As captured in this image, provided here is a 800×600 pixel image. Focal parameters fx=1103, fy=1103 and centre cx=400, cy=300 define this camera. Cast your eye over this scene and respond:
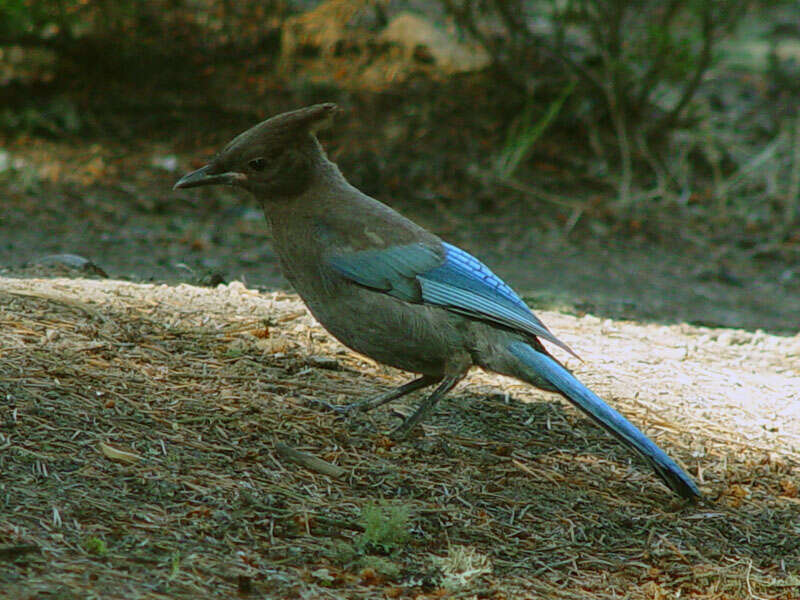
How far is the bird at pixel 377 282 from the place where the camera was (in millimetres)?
4078

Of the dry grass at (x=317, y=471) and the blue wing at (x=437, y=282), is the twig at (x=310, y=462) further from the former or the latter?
the blue wing at (x=437, y=282)

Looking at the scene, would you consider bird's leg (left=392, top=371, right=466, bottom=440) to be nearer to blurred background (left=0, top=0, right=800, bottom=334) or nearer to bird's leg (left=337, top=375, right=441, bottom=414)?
bird's leg (left=337, top=375, right=441, bottom=414)

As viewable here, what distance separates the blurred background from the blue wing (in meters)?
4.20

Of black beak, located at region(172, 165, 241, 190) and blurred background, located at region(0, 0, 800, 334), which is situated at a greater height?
black beak, located at region(172, 165, 241, 190)

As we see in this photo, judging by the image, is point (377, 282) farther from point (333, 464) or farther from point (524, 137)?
point (524, 137)

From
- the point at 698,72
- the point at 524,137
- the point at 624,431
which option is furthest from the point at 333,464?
the point at 698,72

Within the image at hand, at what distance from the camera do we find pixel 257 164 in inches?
166

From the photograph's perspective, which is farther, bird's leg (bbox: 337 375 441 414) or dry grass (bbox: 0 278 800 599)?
bird's leg (bbox: 337 375 441 414)

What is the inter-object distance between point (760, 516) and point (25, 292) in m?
3.08

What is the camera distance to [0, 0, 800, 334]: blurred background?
889cm

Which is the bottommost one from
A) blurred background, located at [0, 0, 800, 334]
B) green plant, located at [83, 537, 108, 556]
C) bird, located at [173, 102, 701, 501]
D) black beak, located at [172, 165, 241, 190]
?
blurred background, located at [0, 0, 800, 334]

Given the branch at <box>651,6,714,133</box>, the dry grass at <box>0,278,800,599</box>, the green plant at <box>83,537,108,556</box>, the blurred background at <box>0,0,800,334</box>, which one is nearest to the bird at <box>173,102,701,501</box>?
the dry grass at <box>0,278,800,599</box>

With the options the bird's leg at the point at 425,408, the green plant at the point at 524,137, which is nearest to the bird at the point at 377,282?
the bird's leg at the point at 425,408

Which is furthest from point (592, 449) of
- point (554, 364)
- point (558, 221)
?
point (558, 221)
